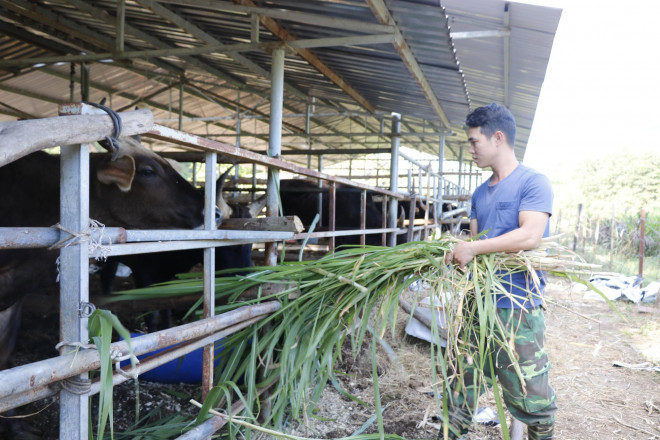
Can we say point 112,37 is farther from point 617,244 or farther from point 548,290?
point 617,244

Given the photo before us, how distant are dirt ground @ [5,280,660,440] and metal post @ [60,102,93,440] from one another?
0.99m

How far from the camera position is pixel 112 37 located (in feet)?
24.5

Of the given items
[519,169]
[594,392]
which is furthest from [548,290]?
[519,169]

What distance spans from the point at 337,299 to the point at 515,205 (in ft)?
3.17

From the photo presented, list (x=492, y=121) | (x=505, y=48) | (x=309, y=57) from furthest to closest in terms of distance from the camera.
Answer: (x=505, y=48) → (x=309, y=57) → (x=492, y=121)

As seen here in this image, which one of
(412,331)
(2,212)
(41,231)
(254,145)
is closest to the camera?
(41,231)

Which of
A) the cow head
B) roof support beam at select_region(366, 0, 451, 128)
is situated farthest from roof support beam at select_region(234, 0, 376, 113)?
the cow head

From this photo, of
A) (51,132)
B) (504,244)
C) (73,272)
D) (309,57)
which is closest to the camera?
(51,132)

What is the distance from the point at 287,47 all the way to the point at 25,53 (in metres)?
5.97

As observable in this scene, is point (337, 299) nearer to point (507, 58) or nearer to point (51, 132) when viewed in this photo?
point (51, 132)

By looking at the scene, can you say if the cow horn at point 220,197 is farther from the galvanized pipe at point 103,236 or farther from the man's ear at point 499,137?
the man's ear at point 499,137

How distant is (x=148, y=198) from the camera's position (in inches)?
124

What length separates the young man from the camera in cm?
210

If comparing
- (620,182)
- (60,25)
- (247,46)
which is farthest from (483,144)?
(620,182)
